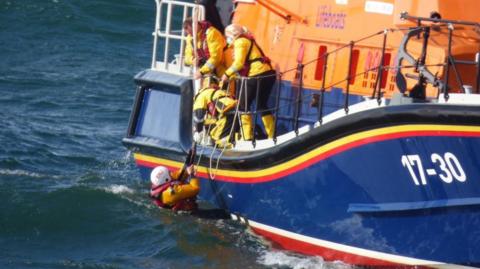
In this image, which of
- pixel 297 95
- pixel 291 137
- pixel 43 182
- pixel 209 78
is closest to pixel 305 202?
pixel 291 137

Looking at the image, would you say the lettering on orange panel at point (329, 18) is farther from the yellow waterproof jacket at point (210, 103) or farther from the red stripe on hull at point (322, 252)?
the red stripe on hull at point (322, 252)

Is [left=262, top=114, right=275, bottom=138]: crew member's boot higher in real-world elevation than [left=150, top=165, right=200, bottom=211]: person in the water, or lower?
higher

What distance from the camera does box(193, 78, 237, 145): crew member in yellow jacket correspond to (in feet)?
33.6

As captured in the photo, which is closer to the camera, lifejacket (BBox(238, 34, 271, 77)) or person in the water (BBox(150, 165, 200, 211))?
lifejacket (BBox(238, 34, 271, 77))

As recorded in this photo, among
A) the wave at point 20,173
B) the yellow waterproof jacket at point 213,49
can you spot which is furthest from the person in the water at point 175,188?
the wave at point 20,173

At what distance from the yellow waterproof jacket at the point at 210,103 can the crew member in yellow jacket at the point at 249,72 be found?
0.12 m

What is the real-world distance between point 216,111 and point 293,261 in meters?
1.75

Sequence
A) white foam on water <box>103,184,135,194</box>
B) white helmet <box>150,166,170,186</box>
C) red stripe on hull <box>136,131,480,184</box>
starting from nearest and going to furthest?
1. red stripe on hull <box>136,131,480,184</box>
2. white helmet <box>150,166,170,186</box>
3. white foam on water <box>103,184,135,194</box>

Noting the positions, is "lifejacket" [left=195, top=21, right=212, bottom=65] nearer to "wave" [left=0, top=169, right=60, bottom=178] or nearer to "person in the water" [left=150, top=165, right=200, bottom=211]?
"person in the water" [left=150, top=165, right=200, bottom=211]

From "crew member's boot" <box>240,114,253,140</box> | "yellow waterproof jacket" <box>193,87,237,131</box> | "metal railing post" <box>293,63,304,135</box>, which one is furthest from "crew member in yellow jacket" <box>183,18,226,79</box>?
"metal railing post" <box>293,63,304,135</box>

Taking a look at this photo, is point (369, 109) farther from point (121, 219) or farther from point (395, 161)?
point (121, 219)

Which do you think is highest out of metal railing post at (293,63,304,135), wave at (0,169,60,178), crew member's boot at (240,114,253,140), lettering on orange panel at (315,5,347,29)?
lettering on orange panel at (315,5,347,29)

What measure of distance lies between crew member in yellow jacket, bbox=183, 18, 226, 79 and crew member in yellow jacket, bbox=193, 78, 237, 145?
0.20 meters

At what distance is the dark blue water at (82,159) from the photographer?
377 inches
